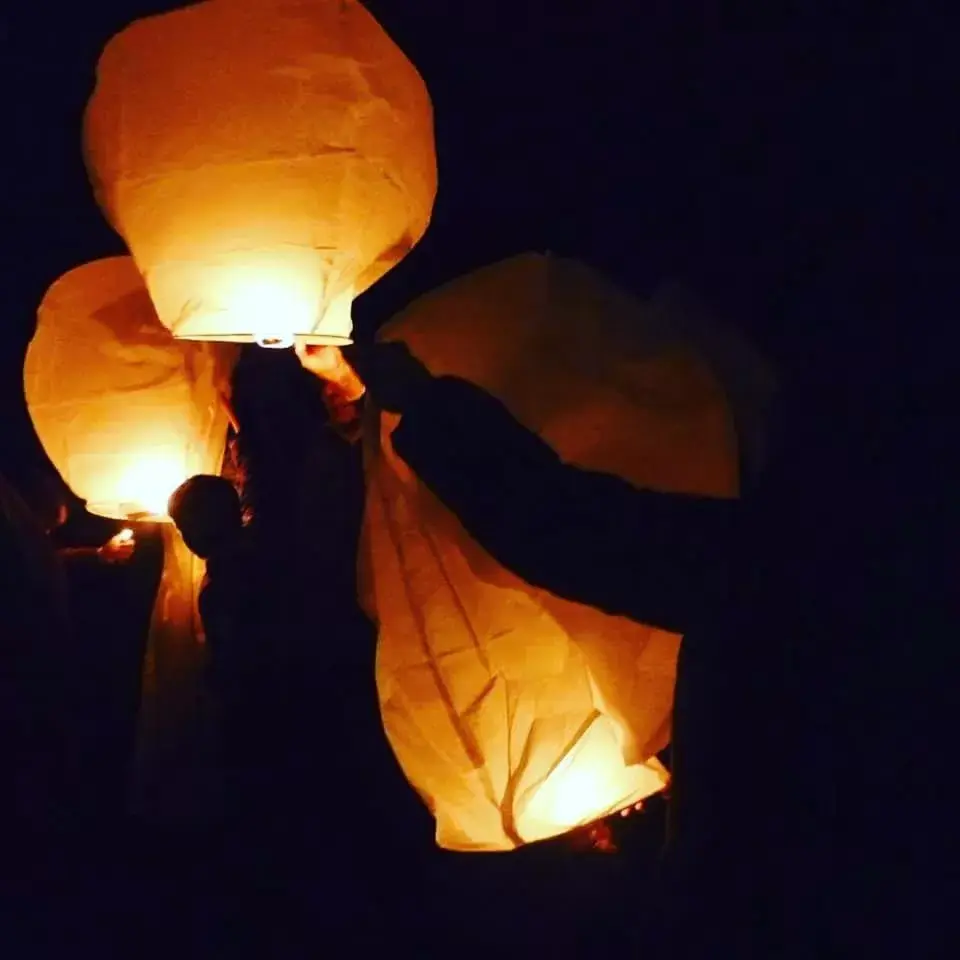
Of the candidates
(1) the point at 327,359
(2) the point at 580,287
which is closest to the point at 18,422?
(1) the point at 327,359

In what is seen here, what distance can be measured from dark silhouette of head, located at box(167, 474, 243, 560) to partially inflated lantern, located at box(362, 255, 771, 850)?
0.71 feet

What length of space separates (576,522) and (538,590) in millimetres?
146

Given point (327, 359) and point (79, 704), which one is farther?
point (79, 704)

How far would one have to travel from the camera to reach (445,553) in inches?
67.9

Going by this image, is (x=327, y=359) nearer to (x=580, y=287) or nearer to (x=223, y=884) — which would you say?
(x=580, y=287)

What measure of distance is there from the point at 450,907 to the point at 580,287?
107 cm

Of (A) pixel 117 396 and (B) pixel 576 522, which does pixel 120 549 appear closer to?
(A) pixel 117 396

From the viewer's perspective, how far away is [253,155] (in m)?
1.57

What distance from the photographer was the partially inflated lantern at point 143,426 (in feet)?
6.22

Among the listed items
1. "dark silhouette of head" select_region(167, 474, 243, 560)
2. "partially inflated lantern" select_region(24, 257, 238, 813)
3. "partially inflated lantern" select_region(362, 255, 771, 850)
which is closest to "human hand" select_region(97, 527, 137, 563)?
"partially inflated lantern" select_region(24, 257, 238, 813)

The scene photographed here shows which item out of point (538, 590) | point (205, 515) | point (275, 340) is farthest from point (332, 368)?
point (538, 590)

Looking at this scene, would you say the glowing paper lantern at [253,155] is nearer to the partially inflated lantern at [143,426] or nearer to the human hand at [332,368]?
A: the human hand at [332,368]

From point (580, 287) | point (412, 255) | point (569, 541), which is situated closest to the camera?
point (569, 541)

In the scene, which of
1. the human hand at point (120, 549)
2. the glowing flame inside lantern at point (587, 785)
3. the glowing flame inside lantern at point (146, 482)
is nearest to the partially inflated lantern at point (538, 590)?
the glowing flame inside lantern at point (587, 785)
